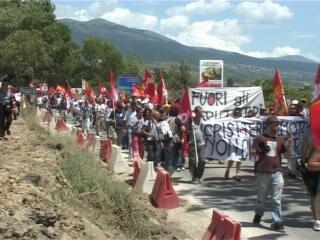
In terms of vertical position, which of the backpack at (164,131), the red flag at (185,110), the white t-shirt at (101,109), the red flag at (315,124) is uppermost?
the red flag at (315,124)

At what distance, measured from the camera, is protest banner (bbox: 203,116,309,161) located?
14.6 metres

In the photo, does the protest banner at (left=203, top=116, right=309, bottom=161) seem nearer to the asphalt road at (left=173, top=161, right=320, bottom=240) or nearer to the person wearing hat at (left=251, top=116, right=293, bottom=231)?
the asphalt road at (left=173, top=161, right=320, bottom=240)

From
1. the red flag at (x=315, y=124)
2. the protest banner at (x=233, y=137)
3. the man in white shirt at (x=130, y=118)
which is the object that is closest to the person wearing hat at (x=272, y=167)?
the red flag at (x=315, y=124)

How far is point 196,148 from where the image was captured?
13.9 metres

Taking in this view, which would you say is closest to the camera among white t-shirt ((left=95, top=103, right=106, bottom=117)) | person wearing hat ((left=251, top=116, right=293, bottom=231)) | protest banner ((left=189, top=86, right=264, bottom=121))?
person wearing hat ((left=251, top=116, right=293, bottom=231))

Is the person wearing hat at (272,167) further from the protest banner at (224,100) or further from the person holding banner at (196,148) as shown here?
the protest banner at (224,100)

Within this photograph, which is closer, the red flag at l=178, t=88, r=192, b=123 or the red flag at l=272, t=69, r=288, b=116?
the red flag at l=178, t=88, r=192, b=123

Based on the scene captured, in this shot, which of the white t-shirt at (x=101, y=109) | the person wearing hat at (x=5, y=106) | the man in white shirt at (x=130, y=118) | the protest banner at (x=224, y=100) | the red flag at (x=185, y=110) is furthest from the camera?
the white t-shirt at (x=101, y=109)

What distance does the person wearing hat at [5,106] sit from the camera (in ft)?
61.5

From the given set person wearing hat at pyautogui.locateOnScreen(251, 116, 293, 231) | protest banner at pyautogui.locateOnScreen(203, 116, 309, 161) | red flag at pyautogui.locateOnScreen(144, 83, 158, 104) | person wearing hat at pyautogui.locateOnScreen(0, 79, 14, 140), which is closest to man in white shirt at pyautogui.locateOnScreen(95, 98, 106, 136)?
red flag at pyautogui.locateOnScreen(144, 83, 158, 104)

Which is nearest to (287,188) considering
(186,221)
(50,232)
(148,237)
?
(186,221)

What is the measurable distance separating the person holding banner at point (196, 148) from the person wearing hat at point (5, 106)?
684 cm

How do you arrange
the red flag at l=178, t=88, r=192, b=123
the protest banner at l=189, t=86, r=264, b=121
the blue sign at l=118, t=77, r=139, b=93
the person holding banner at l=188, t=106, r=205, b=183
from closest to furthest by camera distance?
the person holding banner at l=188, t=106, r=205, b=183
the red flag at l=178, t=88, r=192, b=123
the protest banner at l=189, t=86, r=264, b=121
the blue sign at l=118, t=77, r=139, b=93

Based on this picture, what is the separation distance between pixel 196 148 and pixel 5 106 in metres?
7.41
